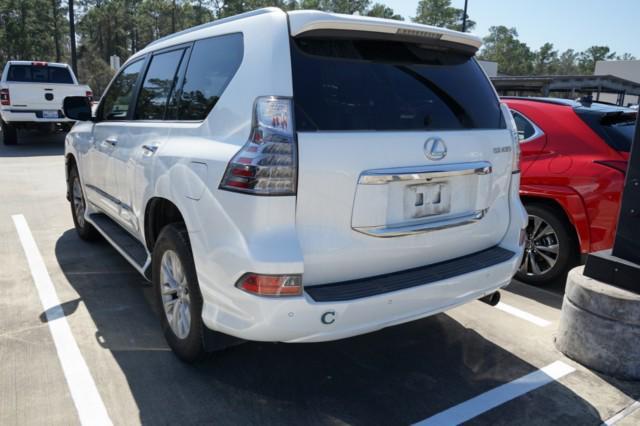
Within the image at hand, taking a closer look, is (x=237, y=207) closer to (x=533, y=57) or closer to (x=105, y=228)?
(x=105, y=228)

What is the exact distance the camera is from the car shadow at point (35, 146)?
12458 mm

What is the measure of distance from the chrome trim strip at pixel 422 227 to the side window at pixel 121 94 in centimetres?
252

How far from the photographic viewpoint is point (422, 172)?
8.41 feet

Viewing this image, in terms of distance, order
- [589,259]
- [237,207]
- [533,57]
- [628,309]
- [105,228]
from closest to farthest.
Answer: [237,207] → [628,309] → [589,259] → [105,228] → [533,57]

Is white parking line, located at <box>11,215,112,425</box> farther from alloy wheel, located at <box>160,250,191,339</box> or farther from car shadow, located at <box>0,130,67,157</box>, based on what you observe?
car shadow, located at <box>0,130,67,157</box>

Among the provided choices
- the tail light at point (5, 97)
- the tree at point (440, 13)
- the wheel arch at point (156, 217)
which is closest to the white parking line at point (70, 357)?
the wheel arch at point (156, 217)

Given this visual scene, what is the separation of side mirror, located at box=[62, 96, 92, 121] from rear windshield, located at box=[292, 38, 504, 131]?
307cm

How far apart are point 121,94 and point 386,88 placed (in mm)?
2646

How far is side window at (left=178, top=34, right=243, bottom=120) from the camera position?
2.67 metres

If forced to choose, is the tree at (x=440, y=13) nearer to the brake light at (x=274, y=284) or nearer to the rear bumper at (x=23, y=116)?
the rear bumper at (x=23, y=116)

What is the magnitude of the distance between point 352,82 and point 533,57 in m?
130

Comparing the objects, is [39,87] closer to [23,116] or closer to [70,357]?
[23,116]

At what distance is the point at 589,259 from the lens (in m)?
3.29

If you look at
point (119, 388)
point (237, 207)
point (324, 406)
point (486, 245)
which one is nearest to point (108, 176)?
point (119, 388)
